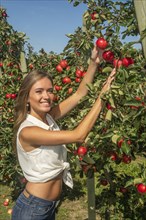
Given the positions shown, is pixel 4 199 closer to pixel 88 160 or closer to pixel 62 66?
pixel 62 66

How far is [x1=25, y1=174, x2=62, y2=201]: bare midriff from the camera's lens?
246cm

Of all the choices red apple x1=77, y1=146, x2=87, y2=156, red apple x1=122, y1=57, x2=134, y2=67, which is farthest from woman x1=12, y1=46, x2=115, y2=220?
Answer: red apple x1=122, y1=57, x2=134, y2=67

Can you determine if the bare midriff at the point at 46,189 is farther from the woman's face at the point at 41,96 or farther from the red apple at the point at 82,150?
the woman's face at the point at 41,96

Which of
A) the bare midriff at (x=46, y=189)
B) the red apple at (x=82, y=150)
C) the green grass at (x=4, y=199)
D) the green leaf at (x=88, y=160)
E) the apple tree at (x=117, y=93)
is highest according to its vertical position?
the apple tree at (x=117, y=93)

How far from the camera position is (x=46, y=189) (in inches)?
97.7

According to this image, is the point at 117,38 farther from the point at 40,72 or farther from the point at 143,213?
the point at 143,213

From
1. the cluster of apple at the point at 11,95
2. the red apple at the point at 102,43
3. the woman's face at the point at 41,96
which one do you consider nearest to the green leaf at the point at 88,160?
the woman's face at the point at 41,96

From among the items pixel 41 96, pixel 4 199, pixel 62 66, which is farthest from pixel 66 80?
pixel 4 199

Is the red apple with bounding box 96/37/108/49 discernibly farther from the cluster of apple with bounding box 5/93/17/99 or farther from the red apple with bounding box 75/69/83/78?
the cluster of apple with bounding box 5/93/17/99

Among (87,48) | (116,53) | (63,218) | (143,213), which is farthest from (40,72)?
(63,218)

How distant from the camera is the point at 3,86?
5.40m

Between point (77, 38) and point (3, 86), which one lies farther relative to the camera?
point (3, 86)

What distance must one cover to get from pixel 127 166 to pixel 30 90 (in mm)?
5594

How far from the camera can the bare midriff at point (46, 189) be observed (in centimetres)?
246
